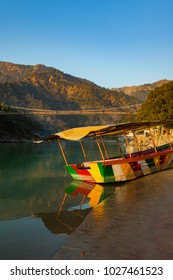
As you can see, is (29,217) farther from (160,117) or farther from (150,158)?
(160,117)

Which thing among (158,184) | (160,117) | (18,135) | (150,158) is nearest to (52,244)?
(158,184)

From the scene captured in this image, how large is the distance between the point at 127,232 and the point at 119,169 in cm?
794

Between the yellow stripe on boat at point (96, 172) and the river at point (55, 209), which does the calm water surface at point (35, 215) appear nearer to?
the river at point (55, 209)

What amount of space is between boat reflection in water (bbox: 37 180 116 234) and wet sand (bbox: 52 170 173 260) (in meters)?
0.61

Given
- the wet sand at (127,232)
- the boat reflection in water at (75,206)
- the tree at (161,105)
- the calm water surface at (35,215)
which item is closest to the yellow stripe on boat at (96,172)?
the boat reflection in water at (75,206)

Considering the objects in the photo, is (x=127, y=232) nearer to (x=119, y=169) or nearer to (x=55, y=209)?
(x=55, y=209)

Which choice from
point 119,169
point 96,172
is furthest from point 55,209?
point 119,169

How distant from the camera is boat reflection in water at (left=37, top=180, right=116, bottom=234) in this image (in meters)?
8.66

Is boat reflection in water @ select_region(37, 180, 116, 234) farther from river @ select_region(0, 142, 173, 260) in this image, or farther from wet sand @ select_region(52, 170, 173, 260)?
wet sand @ select_region(52, 170, 173, 260)

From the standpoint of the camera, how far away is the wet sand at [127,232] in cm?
562

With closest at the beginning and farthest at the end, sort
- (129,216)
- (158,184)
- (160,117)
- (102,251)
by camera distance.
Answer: (102,251) < (129,216) < (158,184) < (160,117)

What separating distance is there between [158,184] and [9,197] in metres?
6.28

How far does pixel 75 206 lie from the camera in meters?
11.2
